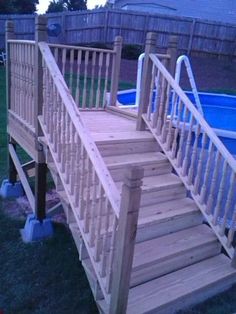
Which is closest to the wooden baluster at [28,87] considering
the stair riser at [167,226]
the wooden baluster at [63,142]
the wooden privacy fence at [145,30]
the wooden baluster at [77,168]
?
the wooden baluster at [63,142]

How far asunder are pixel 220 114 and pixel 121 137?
2.80 meters

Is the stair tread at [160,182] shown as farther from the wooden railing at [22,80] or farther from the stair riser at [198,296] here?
the wooden railing at [22,80]

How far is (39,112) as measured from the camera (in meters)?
3.74

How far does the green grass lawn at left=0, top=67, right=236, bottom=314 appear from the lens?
10.1ft

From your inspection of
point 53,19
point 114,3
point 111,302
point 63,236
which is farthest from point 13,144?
point 114,3

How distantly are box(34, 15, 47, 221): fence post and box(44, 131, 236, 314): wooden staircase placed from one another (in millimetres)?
285

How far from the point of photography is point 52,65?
126 inches

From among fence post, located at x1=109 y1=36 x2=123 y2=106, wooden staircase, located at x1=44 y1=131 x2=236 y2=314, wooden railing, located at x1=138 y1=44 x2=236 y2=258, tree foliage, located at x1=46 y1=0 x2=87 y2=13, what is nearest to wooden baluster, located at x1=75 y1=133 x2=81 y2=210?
wooden staircase, located at x1=44 y1=131 x2=236 y2=314

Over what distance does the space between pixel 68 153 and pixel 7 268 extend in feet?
4.65

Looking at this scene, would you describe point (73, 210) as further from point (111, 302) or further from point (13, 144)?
point (13, 144)

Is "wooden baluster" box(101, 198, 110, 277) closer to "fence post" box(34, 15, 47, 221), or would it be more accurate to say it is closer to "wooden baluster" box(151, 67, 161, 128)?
"fence post" box(34, 15, 47, 221)

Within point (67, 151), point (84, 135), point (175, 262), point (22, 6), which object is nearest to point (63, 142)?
point (67, 151)

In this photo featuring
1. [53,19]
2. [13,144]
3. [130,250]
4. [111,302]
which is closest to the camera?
[130,250]

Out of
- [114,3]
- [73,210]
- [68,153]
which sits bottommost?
[73,210]
